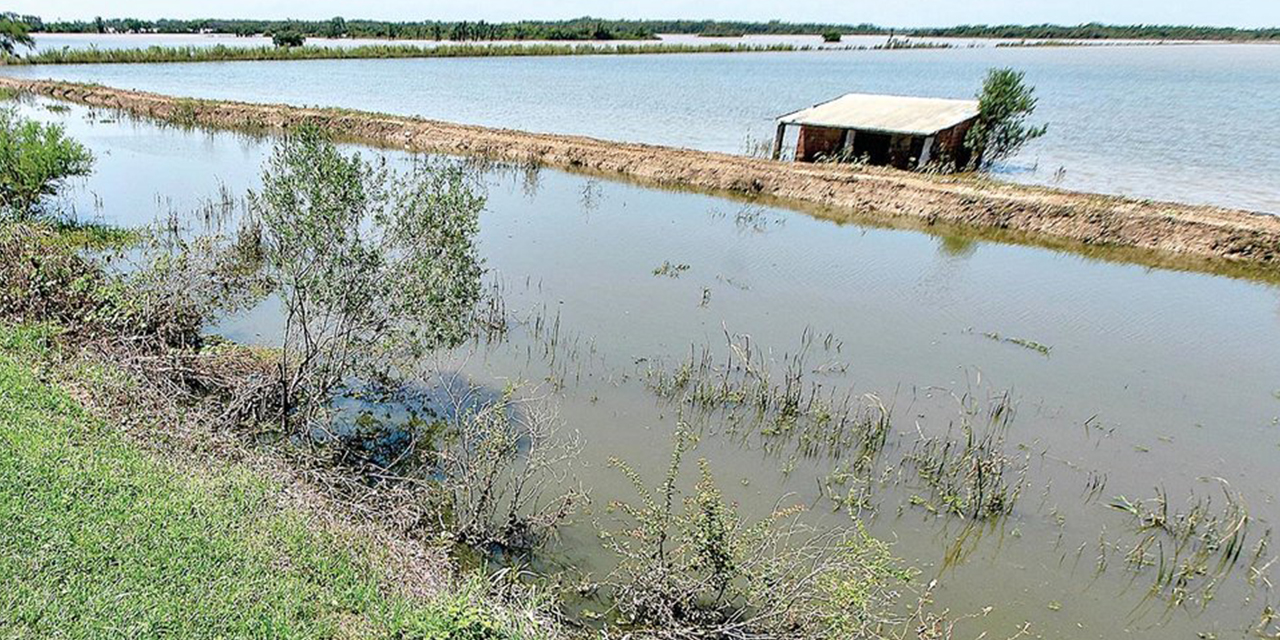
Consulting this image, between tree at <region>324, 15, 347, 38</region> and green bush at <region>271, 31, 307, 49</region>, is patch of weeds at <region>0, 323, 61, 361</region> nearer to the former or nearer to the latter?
green bush at <region>271, 31, 307, 49</region>

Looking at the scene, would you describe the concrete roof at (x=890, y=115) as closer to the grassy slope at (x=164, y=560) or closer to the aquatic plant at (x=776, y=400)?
the aquatic plant at (x=776, y=400)

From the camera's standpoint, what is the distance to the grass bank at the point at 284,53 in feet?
158

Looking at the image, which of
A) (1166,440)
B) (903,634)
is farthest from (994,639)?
(1166,440)

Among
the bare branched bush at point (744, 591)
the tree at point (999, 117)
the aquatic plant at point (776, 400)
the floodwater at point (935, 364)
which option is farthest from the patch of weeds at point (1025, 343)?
the tree at point (999, 117)

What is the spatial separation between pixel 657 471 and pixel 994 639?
3.11 meters

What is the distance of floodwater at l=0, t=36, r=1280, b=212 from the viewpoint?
22.8 meters

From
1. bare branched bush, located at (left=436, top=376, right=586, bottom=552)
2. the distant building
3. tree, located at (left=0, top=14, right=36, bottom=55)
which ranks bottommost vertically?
bare branched bush, located at (left=436, top=376, right=586, bottom=552)

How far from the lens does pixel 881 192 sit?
1805cm

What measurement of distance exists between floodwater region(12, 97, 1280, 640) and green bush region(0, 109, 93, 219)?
152 centimetres

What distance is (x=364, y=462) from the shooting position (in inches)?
267

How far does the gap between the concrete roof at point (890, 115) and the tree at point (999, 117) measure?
0.48 metres

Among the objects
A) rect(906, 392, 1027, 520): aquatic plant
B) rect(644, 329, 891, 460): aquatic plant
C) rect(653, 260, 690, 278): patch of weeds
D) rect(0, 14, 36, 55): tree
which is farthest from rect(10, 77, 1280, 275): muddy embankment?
rect(0, 14, 36, 55): tree

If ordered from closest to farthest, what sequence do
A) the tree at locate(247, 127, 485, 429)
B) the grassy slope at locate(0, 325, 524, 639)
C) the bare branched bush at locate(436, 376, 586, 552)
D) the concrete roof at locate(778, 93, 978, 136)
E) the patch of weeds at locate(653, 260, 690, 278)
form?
the grassy slope at locate(0, 325, 524, 639)
the bare branched bush at locate(436, 376, 586, 552)
the tree at locate(247, 127, 485, 429)
the patch of weeds at locate(653, 260, 690, 278)
the concrete roof at locate(778, 93, 978, 136)

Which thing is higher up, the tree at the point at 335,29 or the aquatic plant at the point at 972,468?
the tree at the point at 335,29
